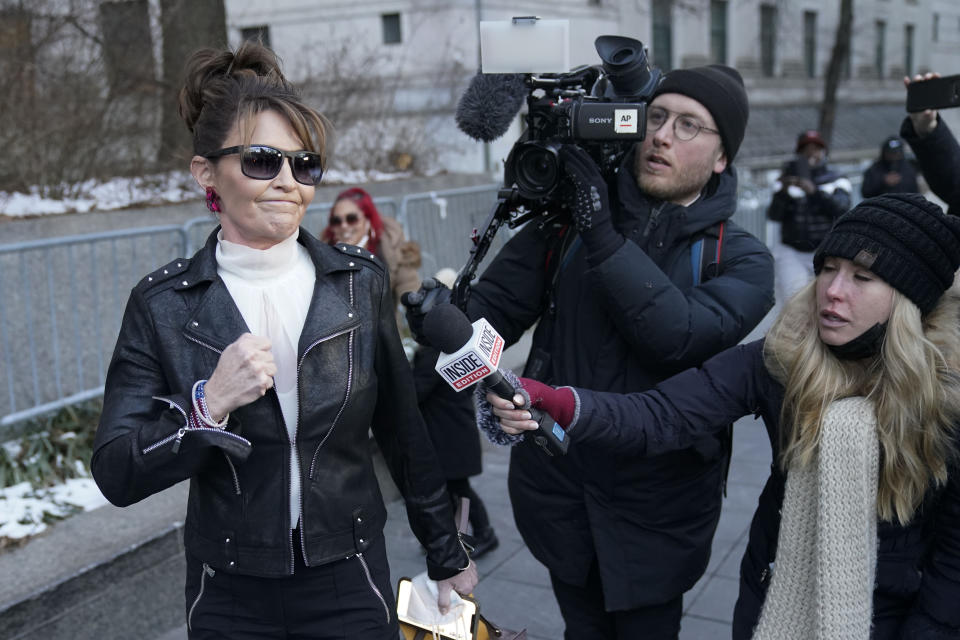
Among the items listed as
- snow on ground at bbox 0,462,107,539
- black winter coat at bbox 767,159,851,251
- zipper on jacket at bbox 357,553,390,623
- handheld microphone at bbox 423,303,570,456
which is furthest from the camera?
black winter coat at bbox 767,159,851,251

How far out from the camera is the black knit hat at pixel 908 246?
2.19 meters

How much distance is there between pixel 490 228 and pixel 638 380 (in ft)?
2.01

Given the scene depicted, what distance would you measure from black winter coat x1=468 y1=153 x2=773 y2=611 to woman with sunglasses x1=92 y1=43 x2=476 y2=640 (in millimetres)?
672

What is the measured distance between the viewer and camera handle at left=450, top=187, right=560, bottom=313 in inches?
108

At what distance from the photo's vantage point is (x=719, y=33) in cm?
2695

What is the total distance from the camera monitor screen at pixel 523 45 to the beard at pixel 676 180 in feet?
1.39

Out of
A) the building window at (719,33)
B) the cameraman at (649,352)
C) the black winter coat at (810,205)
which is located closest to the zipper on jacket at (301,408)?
the cameraman at (649,352)

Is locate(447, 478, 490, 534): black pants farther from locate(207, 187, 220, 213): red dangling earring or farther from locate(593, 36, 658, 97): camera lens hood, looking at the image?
locate(207, 187, 220, 213): red dangling earring

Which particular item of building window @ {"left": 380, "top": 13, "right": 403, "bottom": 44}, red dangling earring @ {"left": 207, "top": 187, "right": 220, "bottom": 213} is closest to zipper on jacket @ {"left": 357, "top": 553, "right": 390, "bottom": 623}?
red dangling earring @ {"left": 207, "top": 187, "right": 220, "bottom": 213}

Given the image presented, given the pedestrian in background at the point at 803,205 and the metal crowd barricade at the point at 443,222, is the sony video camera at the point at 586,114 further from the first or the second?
the pedestrian in background at the point at 803,205

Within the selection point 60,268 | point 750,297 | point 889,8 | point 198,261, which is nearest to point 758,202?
point 60,268

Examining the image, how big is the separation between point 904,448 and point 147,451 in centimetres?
168

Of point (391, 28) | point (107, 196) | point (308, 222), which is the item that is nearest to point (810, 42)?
point (391, 28)

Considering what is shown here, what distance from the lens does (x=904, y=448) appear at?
7.08ft
